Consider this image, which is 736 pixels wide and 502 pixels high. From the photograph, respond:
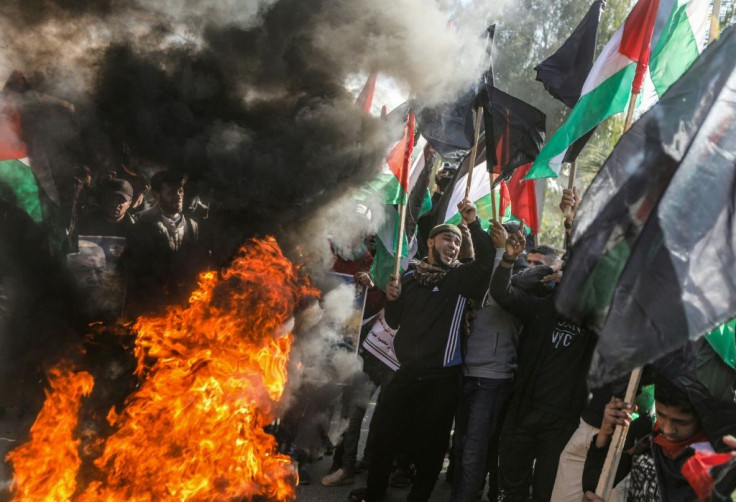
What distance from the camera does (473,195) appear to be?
25.0ft

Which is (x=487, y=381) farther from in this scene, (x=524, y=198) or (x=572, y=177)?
(x=524, y=198)

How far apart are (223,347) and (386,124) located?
7.51ft

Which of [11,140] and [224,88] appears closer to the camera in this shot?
[224,88]

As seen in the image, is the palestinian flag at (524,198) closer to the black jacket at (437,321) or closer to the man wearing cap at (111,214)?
the black jacket at (437,321)

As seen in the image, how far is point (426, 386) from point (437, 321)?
48 centimetres

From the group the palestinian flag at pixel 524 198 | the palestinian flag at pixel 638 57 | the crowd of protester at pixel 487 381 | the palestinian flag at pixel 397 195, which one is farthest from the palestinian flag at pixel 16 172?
the palestinian flag at pixel 524 198

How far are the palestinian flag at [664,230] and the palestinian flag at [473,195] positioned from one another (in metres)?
3.96

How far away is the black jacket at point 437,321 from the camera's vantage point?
5348 mm

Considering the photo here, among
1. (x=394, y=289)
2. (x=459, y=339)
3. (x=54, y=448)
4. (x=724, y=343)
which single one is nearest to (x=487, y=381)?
(x=459, y=339)

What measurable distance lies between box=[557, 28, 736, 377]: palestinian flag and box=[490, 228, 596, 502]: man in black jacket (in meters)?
1.81

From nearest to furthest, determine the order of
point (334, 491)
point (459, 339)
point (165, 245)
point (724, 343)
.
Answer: point (724, 343) < point (165, 245) < point (459, 339) < point (334, 491)

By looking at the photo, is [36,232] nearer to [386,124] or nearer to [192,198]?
[192,198]

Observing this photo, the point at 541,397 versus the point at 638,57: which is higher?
the point at 638,57

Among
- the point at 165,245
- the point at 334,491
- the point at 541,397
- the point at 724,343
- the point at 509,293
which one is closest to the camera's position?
the point at 724,343
